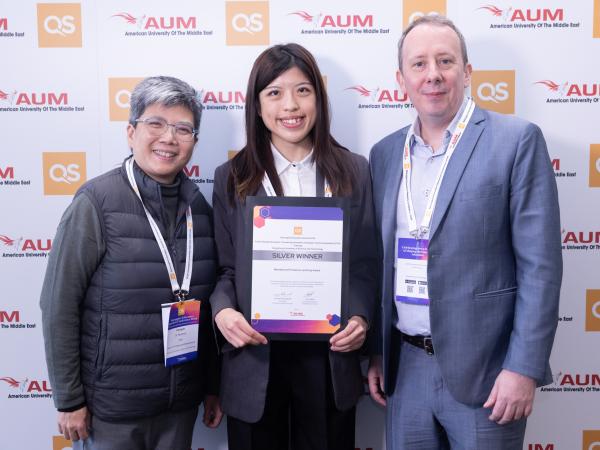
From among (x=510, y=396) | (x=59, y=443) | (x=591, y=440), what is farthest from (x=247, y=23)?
(x=591, y=440)

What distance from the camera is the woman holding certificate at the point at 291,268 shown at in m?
1.79

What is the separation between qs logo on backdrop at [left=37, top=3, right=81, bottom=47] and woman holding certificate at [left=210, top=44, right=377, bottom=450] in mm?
1189

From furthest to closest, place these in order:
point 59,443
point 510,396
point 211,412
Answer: point 59,443 < point 211,412 < point 510,396

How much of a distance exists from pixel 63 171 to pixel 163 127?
3.28 ft

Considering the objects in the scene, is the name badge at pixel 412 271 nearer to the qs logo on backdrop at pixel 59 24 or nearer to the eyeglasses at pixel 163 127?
the eyeglasses at pixel 163 127

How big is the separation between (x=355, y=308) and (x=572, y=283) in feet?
4.63

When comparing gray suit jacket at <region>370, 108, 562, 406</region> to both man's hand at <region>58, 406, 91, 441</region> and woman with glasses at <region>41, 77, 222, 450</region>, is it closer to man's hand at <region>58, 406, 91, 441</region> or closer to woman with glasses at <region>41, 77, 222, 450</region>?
woman with glasses at <region>41, 77, 222, 450</region>

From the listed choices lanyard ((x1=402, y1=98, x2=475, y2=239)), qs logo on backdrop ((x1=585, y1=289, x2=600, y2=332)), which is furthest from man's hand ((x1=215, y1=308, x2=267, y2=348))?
qs logo on backdrop ((x1=585, y1=289, x2=600, y2=332))

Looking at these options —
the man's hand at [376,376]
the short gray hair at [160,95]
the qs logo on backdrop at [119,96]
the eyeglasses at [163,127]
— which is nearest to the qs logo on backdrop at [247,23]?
the qs logo on backdrop at [119,96]

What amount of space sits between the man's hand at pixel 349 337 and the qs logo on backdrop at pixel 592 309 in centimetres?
148

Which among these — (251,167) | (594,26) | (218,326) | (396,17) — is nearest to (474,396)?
(218,326)

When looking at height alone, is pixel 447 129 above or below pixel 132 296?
above

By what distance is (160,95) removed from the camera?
6.09 feet

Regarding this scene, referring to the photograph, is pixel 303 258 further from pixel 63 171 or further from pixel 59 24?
pixel 59 24
